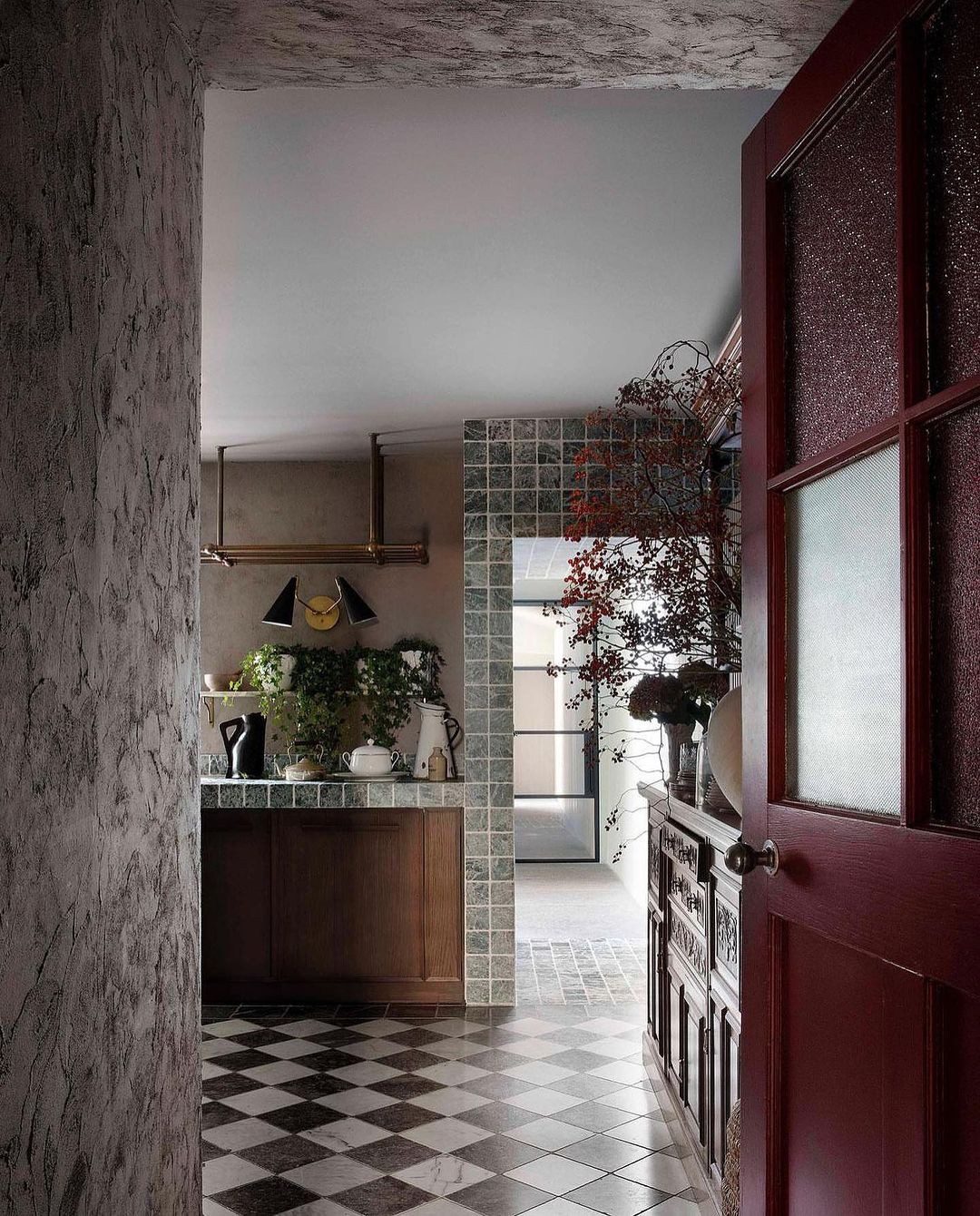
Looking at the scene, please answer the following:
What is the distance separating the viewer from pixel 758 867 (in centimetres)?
169

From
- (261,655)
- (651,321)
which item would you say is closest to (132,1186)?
(651,321)

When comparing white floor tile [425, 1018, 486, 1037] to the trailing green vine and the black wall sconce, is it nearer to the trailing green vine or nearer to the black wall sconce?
the trailing green vine

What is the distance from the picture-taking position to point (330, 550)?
6.09 m

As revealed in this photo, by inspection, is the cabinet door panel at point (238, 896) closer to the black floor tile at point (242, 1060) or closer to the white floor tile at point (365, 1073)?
the black floor tile at point (242, 1060)

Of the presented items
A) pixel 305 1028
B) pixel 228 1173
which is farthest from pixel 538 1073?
pixel 228 1173

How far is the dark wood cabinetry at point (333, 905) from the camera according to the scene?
5422 mm

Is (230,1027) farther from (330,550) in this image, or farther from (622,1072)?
(330,550)

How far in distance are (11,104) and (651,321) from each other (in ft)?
10.3

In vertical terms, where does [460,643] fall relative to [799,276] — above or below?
below

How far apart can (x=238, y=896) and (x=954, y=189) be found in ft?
16.4

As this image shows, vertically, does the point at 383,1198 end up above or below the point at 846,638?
below

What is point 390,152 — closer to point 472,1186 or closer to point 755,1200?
point 755,1200

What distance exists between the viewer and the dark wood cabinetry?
17.8 feet

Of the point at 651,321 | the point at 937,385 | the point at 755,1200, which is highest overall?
the point at 651,321
